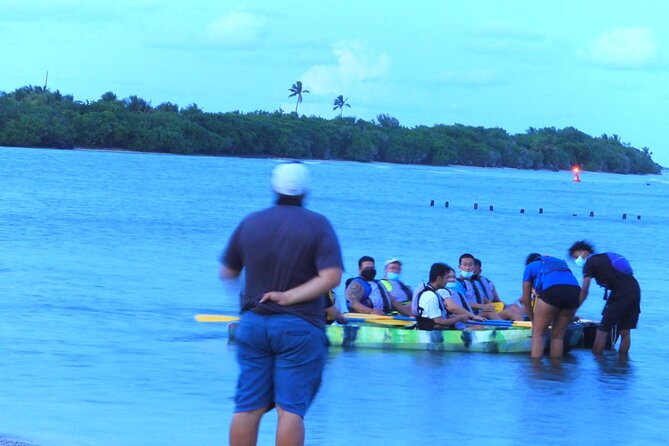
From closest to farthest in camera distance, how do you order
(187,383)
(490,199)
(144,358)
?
(187,383)
(144,358)
(490,199)

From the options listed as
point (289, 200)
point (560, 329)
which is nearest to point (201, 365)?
point (560, 329)

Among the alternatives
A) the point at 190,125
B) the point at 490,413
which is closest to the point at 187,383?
the point at 490,413

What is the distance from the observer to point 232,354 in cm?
1575

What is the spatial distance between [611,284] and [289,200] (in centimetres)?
950

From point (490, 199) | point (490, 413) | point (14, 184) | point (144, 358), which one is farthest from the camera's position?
point (490, 199)

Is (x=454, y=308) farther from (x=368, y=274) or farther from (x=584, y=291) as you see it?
(x=584, y=291)

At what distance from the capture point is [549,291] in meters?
14.6

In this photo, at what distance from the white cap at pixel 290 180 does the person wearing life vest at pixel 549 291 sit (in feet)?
26.2

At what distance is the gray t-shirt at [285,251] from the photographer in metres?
6.89

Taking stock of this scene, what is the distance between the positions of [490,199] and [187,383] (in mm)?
79747

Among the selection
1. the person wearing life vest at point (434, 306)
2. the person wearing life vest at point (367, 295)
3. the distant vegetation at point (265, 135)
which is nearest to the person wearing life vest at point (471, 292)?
the person wearing life vest at point (434, 306)

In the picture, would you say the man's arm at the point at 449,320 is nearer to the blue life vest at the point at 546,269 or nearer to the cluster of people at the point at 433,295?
the cluster of people at the point at 433,295

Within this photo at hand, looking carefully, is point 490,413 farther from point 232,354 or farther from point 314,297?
point 314,297

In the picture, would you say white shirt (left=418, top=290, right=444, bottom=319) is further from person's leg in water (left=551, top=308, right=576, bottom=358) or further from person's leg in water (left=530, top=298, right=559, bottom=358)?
person's leg in water (left=551, top=308, right=576, bottom=358)
